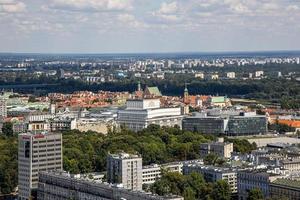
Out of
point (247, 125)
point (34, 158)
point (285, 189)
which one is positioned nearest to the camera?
point (285, 189)

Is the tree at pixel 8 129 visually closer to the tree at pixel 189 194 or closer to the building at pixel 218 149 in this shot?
the building at pixel 218 149

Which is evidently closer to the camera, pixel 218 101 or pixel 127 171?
pixel 127 171

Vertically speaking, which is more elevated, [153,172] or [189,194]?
[189,194]

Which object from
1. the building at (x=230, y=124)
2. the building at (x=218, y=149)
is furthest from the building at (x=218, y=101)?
the building at (x=218, y=149)

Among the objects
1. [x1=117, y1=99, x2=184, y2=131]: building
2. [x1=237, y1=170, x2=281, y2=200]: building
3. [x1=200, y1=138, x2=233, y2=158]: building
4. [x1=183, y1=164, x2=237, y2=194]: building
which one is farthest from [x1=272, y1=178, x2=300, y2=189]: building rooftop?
[x1=117, y1=99, x2=184, y2=131]: building

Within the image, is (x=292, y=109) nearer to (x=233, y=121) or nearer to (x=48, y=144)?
(x=233, y=121)

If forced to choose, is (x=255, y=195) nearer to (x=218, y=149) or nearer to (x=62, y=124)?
(x=218, y=149)

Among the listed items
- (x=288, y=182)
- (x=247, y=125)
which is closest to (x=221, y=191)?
(x=288, y=182)
